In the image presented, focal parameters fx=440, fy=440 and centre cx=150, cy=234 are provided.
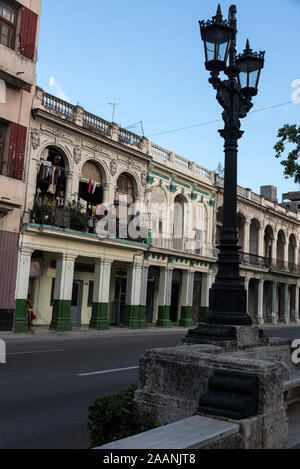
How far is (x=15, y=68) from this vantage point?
17234mm

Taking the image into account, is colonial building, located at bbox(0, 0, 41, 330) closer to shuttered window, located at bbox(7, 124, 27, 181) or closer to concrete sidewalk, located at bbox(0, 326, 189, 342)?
shuttered window, located at bbox(7, 124, 27, 181)

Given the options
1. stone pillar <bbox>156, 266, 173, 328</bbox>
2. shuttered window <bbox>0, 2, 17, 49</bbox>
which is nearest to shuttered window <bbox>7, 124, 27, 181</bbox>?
shuttered window <bbox>0, 2, 17, 49</bbox>

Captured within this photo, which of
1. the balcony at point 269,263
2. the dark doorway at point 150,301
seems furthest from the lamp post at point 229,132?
the balcony at point 269,263

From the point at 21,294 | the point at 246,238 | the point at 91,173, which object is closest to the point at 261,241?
the point at 246,238

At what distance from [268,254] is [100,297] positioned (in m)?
22.0

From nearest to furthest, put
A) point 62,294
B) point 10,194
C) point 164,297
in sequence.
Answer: point 10,194 < point 62,294 < point 164,297

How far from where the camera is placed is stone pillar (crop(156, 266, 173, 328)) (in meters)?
A: 25.4

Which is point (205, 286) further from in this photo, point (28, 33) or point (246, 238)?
point (28, 33)

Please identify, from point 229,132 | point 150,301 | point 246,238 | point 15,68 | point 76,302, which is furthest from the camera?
point 246,238

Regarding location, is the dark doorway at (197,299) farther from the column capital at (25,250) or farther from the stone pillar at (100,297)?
the column capital at (25,250)

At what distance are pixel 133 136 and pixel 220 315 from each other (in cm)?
1942

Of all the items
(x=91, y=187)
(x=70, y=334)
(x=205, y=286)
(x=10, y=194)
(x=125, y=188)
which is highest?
(x=125, y=188)
